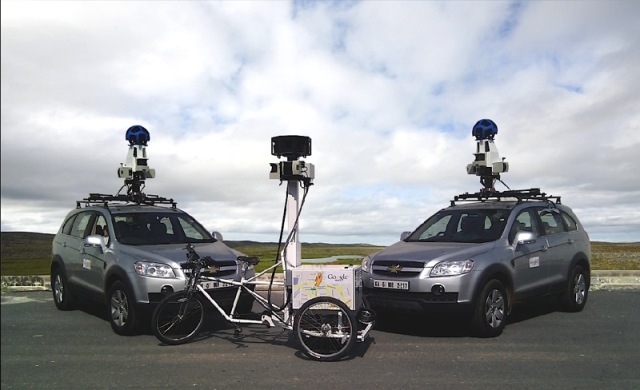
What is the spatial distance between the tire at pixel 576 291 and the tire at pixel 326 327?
5024mm

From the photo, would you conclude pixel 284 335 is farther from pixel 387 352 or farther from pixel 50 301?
pixel 50 301

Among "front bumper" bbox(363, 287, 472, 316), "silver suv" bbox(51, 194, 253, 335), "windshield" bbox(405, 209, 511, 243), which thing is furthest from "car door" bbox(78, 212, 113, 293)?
"windshield" bbox(405, 209, 511, 243)

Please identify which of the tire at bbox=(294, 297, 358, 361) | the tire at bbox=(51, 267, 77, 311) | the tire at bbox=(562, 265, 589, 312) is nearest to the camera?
the tire at bbox=(294, 297, 358, 361)

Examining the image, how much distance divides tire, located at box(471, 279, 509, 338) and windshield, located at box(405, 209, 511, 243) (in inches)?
35.1

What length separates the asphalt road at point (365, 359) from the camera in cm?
558

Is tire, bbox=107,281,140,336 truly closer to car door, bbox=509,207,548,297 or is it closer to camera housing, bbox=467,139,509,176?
car door, bbox=509,207,548,297

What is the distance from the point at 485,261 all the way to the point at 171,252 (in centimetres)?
445

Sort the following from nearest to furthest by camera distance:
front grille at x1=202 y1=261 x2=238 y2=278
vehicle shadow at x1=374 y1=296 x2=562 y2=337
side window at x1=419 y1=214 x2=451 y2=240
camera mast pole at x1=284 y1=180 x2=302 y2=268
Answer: vehicle shadow at x1=374 y1=296 x2=562 y2=337 → front grille at x1=202 y1=261 x2=238 y2=278 → camera mast pole at x1=284 y1=180 x2=302 y2=268 → side window at x1=419 y1=214 x2=451 y2=240

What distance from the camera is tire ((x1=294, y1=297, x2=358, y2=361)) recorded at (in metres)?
6.42

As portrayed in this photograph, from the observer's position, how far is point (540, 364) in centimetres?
630

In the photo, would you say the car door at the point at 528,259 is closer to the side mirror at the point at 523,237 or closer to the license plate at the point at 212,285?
the side mirror at the point at 523,237

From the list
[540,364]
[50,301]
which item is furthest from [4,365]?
[50,301]

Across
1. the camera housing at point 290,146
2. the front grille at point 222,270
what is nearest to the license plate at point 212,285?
the front grille at point 222,270

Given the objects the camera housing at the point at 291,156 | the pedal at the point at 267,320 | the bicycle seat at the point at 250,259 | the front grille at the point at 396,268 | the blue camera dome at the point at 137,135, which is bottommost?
the pedal at the point at 267,320
